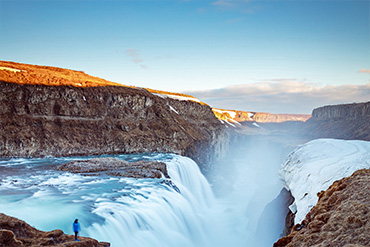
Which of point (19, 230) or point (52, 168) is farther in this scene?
point (52, 168)

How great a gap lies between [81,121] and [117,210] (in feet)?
79.0

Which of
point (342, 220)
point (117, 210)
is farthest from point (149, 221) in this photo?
point (342, 220)

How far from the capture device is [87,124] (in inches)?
1385

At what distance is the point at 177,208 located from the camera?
18.1 m

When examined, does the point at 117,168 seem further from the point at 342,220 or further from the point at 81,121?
the point at 342,220

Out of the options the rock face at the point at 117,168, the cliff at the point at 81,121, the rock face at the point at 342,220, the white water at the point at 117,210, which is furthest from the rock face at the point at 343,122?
the rock face at the point at 342,220

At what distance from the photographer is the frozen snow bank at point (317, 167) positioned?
13416mm

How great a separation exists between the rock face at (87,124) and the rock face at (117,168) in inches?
308

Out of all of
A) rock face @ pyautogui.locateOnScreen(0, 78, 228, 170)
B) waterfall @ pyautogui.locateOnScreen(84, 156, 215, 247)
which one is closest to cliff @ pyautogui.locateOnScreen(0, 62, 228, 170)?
rock face @ pyautogui.locateOnScreen(0, 78, 228, 170)

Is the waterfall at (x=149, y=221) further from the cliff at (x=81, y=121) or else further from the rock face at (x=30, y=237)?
the cliff at (x=81, y=121)

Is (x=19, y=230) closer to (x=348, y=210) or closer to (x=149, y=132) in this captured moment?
(x=348, y=210)

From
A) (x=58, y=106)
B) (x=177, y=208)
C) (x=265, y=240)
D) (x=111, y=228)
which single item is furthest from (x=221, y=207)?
(x=58, y=106)

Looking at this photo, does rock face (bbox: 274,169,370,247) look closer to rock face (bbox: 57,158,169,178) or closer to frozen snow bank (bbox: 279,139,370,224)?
frozen snow bank (bbox: 279,139,370,224)

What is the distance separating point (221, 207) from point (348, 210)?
24.6 m
